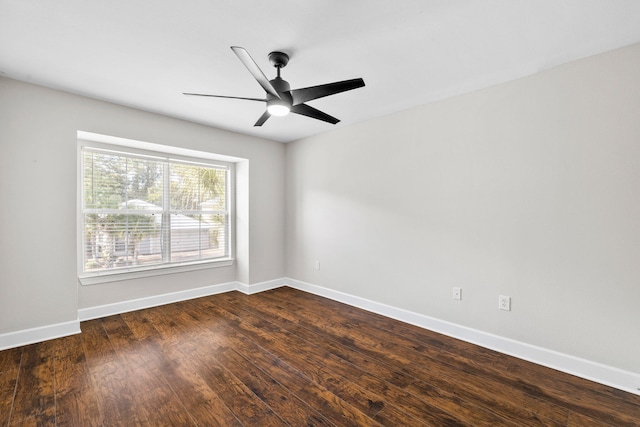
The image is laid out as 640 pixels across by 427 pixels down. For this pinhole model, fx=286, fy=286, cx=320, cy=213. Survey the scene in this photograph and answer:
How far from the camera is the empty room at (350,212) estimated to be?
1814 mm

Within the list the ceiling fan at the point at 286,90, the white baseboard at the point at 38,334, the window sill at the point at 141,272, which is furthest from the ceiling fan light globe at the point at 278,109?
the white baseboard at the point at 38,334

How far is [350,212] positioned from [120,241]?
293cm

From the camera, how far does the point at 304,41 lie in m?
2.01

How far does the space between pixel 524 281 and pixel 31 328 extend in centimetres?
448

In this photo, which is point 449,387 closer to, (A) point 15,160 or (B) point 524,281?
(B) point 524,281

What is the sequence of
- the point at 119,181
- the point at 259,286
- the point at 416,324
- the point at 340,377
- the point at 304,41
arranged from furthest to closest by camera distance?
the point at 259,286 < the point at 119,181 < the point at 416,324 < the point at 340,377 < the point at 304,41

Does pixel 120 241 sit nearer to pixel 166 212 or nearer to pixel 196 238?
pixel 166 212

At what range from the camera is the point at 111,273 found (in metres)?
3.41

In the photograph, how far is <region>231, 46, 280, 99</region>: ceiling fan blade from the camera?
158 centimetres

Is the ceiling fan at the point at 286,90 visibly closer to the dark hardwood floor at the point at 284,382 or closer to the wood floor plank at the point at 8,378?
the dark hardwood floor at the point at 284,382

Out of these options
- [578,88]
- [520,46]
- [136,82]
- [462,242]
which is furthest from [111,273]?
[578,88]

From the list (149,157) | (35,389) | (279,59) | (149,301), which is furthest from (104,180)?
(279,59)

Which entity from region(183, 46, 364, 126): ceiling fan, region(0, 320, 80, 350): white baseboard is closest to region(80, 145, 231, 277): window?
region(0, 320, 80, 350): white baseboard

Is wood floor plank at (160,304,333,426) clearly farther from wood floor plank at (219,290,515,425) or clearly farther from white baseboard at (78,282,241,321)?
white baseboard at (78,282,241,321)
